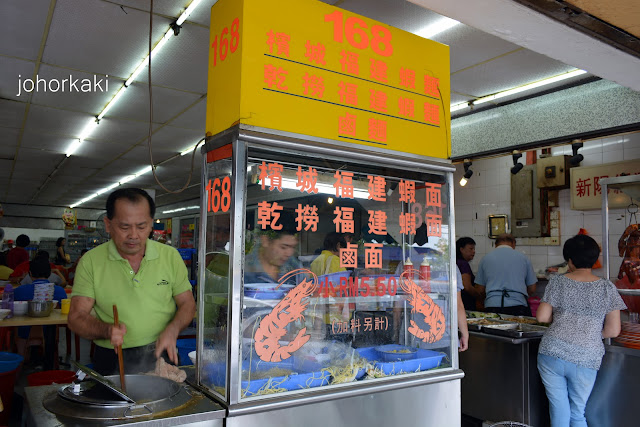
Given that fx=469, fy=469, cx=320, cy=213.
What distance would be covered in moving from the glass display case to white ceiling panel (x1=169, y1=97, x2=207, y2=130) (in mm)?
3471

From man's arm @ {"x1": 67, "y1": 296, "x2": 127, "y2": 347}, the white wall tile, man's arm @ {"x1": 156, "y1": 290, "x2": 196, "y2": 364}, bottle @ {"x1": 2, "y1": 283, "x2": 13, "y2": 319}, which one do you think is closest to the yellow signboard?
man's arm @ {"x1": 156, "y1": 290, "x2": 196, "y2": 364}

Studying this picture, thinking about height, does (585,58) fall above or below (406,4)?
below

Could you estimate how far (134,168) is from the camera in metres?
9.33

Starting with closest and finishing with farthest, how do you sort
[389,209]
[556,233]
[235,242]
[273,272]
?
[235,242] → [273,272] → [389,209] → [556,233]

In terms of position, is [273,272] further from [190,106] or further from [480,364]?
[190,106]

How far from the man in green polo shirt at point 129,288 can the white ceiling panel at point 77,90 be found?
286 centimetres

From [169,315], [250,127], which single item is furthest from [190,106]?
[250,127]

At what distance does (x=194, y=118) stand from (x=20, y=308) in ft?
9.11

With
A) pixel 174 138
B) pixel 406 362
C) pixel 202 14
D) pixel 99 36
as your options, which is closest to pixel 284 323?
pixel 406 362

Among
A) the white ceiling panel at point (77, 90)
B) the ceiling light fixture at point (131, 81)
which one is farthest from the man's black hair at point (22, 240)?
the white ceiling panel at point (77, 90)

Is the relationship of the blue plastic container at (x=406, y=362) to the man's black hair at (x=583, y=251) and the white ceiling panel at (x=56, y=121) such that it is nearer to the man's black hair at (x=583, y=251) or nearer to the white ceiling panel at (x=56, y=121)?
the man's black hair at (x=583, y=251)

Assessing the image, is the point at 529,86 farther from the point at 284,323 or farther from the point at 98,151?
the point at 98,151

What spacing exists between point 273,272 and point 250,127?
0.59 metres

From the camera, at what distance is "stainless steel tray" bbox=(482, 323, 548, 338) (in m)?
3.53
